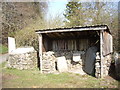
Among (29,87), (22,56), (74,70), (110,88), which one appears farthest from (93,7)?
(29,87)

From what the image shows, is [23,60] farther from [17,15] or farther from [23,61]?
[17,15]

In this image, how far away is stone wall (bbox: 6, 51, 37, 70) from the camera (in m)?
9.10

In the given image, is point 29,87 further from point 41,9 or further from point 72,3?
point 72,3

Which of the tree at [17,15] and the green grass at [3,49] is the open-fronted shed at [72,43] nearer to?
the tree at [17,15]

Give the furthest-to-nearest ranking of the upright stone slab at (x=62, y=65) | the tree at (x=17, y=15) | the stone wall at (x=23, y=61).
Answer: the tree at (x=17, y=15) < the stone wall at (x=23, y=61) < the upright stone slab at (x=62, y=65)

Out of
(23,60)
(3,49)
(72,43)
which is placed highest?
(72,43)

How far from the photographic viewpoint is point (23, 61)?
9102 mm

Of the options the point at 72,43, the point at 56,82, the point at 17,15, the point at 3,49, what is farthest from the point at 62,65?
the point at 17,15

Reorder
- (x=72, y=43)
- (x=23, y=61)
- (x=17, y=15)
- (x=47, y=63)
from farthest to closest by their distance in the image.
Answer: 1. (x=17, y=15)
2. (x=72, y=43)
3. (x=23, y=61)
4. (x=47, y=63)

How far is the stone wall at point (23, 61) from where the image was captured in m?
9.10

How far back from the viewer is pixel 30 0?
20062mm

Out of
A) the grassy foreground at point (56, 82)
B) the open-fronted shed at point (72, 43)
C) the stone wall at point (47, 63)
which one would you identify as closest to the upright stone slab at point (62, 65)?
the stone wall at point (47, 63)

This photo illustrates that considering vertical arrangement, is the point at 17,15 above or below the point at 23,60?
above

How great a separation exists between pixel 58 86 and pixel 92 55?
11.2 ft
